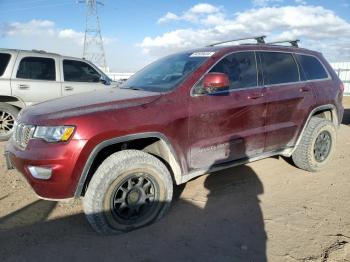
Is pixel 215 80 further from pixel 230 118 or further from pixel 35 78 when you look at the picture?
pixel 35 78

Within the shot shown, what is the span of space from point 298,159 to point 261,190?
101cm

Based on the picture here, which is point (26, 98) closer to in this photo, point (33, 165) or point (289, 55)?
point (33, 165)

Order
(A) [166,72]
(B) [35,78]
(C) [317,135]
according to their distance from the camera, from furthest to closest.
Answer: (B) [35,78] → (C) [317,135] → (A) [166,72]

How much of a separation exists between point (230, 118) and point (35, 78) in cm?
535

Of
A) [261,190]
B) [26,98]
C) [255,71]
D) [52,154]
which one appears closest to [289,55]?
[255,71]

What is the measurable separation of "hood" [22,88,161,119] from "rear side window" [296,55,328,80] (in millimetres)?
2606

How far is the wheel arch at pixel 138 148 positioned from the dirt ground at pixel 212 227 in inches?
20.4

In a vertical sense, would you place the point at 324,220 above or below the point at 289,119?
below

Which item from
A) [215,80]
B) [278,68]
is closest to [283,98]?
[278,68]

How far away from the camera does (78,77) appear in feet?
26.8

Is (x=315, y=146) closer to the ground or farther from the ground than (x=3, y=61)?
closer to the ground

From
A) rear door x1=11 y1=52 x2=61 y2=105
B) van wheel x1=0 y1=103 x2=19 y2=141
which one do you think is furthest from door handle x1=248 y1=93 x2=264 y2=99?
van wheel x1=0 y1=103 x2=19 y2=141

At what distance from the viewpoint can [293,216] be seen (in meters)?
3.79

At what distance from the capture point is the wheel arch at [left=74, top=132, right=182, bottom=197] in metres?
3.12
